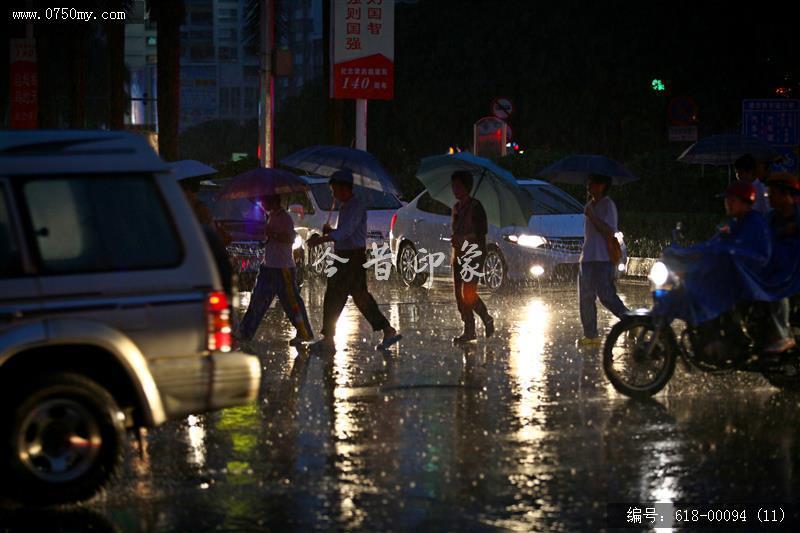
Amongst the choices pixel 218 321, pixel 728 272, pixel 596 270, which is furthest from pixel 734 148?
pixel 218 321

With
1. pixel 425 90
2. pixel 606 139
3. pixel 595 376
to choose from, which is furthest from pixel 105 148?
pixel 425 90

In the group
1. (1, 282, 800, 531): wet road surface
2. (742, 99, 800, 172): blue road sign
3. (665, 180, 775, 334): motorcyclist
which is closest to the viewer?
(1, 282, 800, 531): wet road surface

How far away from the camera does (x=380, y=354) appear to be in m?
14.6

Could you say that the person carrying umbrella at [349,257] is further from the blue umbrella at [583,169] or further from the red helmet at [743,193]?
the red helmet at [743,193]

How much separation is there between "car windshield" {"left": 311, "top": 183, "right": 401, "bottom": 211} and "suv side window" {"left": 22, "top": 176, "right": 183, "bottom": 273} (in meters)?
18.3

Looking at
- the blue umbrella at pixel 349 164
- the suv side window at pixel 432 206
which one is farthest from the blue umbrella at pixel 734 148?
the blue umbrella at pixel 349 164

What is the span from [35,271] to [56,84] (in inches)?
2721

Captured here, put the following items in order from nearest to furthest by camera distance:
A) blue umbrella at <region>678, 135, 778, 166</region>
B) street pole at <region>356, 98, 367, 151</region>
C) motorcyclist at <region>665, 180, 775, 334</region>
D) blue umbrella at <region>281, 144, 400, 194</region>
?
motorcyclist at <region>665, 180, 775, 334</region>
blue umbrella at <region>281, 144, 400, 194</region>
blue umbrella at <region>678, 135, 778, 166</region>
street pole at <region>356, 98, 367, 151</region>

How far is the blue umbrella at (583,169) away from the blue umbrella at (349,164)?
170 cm

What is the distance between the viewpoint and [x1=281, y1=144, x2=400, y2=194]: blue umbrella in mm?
16391

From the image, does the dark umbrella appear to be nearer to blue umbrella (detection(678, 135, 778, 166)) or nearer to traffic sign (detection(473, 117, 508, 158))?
blue umbrella (detection(678, 135, 778, 166))

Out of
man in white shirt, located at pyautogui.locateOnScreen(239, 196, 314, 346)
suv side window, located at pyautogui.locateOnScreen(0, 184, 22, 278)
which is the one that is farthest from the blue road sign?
suv side window, located at pyautogui.locateOnScreen(0, 184, 22, 278)

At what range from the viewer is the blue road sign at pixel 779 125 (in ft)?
82.2

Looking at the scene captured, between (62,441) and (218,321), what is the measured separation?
98 centimetres
